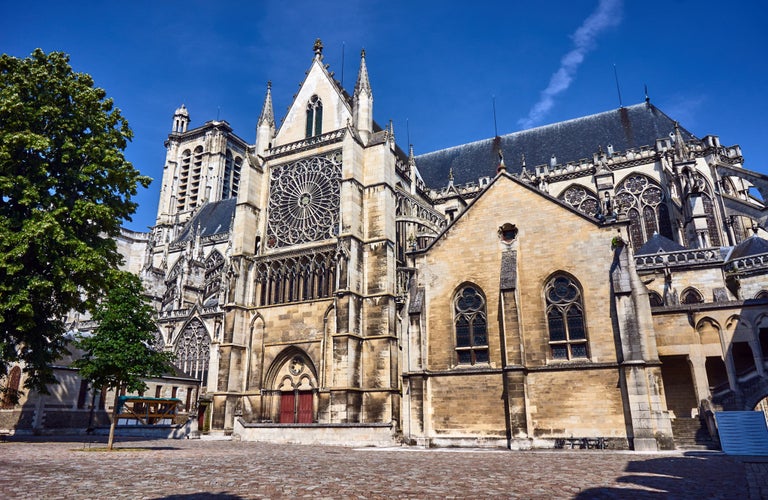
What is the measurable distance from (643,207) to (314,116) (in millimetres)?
20764

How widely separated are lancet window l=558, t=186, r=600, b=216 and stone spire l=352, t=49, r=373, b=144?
44.6ft

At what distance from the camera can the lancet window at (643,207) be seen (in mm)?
30469

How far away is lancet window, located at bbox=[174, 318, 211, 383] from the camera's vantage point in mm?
33188

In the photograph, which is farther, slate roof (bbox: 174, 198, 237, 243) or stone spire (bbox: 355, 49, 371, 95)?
slate roof (bbox: 174, 198, 237, 243)

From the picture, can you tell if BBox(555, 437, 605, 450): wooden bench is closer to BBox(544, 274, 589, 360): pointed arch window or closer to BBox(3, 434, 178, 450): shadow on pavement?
BBox(544, 274, 589, 360): pointed arch window

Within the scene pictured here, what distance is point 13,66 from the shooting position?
16984 millimetres

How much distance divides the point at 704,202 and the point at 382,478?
26.7 m

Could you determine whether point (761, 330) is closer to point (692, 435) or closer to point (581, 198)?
point (692, 435)

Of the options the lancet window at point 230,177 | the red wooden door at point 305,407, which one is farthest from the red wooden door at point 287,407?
the lancet window at point 230,177

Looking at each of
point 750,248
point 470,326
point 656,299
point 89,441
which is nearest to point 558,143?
point 750,248

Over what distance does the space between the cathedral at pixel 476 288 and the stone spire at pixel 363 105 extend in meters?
0.10

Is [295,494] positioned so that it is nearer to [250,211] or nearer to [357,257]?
[357,257]

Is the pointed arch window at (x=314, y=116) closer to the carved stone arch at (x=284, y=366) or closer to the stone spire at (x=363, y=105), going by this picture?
the stone spire at (x=363, y=105)

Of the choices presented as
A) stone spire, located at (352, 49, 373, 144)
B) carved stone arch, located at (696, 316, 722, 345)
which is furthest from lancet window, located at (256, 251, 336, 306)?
carved stone arch, located at (696, 316, 722, 345)
